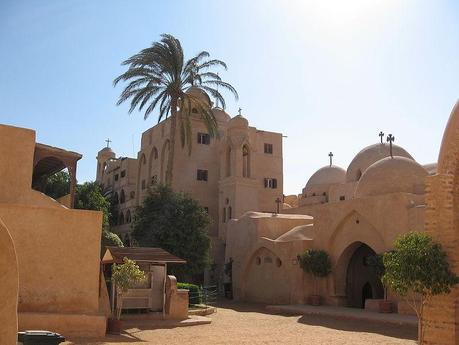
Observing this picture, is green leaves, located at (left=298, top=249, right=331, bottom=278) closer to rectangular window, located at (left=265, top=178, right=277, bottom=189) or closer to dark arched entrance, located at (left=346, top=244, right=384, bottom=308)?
dark arched entrance, located at (left=346, top=244, right=384, bottom=308)

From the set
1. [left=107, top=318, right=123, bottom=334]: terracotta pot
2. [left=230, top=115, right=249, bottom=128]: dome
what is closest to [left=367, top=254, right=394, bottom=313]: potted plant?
[left=107, top=318, right=123, bottom=334]: terracotta pot

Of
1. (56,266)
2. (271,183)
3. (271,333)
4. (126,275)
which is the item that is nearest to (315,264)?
(271,333)

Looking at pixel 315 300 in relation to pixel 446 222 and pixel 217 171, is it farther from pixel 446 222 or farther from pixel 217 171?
pixel 217 171

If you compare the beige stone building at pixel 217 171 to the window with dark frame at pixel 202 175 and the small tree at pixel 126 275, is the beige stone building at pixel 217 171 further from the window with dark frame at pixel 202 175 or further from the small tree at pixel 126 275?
the small tree at pixel 126 275

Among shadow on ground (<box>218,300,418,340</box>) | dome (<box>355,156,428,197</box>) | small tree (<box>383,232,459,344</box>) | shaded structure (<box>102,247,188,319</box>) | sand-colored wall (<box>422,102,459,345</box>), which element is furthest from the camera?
dome (<box>355,156,428,197</box>)

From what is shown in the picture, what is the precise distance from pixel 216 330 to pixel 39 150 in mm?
7745

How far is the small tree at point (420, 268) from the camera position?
30.3ft

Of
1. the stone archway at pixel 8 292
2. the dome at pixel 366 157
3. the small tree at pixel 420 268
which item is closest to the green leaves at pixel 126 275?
the small tree at pixel 420 268

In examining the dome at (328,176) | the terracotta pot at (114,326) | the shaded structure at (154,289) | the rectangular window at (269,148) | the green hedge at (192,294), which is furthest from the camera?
the rectangular window at (269,148)

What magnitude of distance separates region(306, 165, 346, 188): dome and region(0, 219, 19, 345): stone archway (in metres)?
32.5

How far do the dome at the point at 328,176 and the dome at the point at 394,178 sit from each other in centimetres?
1340

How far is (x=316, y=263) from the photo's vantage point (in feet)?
75.8

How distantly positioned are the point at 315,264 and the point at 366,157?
10.8m

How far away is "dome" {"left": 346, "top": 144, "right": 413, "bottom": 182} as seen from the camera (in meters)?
A: 30.9
